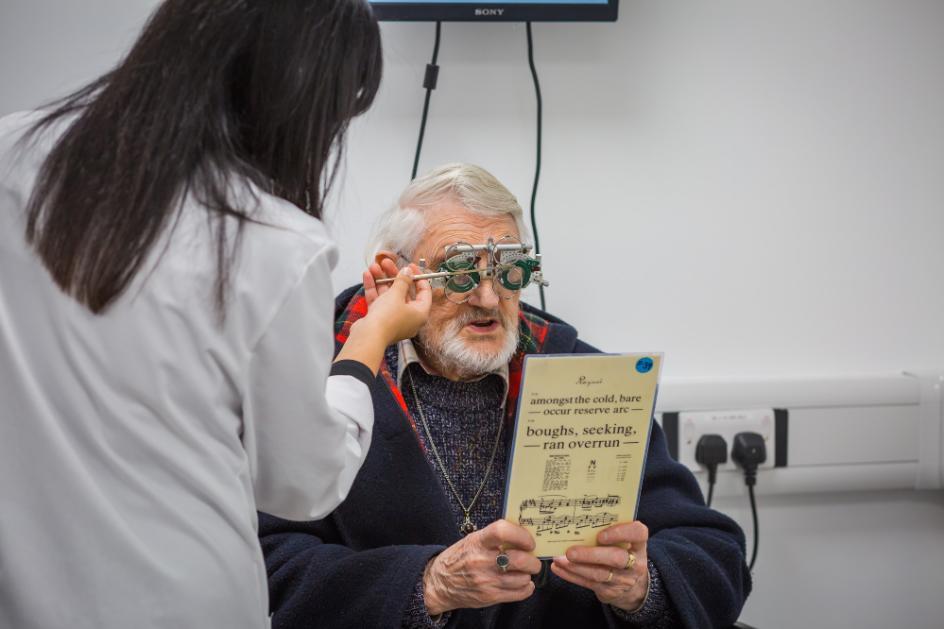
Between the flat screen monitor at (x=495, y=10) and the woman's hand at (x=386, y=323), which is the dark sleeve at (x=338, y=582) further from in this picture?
the flat screen monitor at (x=495, y=10)

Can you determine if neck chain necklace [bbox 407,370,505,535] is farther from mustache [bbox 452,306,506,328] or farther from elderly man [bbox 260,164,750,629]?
mustache [bbox 452,306,506,328]

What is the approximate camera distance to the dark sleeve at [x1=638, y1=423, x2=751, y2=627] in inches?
55.5

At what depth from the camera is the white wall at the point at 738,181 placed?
6.20 feet

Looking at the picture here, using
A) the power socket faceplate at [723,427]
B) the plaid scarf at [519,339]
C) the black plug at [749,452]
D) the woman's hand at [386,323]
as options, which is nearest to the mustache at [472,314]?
the plaid scarf at [519,339]

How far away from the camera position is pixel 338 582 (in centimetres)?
134

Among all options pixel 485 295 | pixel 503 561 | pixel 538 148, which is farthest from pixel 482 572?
pixel 538 148

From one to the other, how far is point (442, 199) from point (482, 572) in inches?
28.8

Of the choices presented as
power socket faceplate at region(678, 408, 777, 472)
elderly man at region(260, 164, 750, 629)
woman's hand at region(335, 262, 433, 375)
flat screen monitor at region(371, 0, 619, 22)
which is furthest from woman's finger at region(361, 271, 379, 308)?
power socket faceplate at region(678, 408, 777, 472)

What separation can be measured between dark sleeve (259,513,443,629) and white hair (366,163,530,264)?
0.58 meters

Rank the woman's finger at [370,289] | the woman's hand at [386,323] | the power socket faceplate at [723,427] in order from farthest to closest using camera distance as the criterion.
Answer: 1. the power socket faceplate at [723,427]
2. the woman's finger at [370,289]
3. the woman's hand at [386,323]

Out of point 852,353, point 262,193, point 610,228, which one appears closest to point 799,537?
point 852,353

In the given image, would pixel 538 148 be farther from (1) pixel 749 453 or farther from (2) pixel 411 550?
(2) pixel 411 550

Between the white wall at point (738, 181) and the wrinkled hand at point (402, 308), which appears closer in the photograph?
the wrinkled hand at point (402, 308)

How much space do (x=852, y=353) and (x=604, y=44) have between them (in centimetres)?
94
